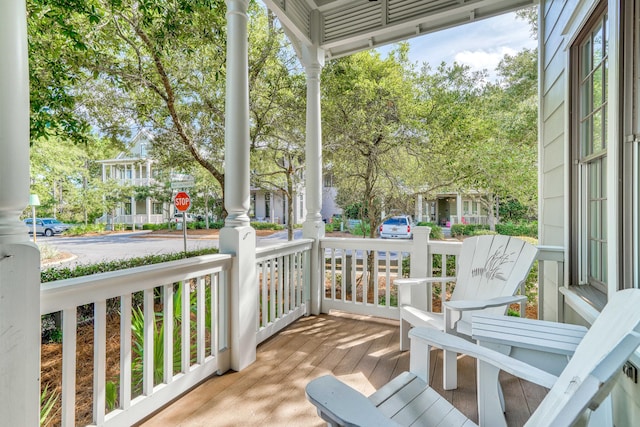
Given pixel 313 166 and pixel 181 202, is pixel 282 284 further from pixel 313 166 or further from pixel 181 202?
pixel 181 202

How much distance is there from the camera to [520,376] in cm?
106

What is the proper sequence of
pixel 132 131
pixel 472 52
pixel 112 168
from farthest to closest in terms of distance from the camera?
pixel 112 168, pixel 472 52, pixel 132 131

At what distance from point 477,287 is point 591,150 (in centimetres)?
116

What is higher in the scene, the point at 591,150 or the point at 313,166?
the point at 313,166

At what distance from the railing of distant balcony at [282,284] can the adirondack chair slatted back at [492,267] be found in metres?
1.50

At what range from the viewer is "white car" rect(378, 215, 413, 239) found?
20.5 feet

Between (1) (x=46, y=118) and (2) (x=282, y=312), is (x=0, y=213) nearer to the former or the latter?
(2) (x=282, y=312)

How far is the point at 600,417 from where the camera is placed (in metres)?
1.12

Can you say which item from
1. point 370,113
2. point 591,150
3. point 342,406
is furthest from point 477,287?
point 370,113

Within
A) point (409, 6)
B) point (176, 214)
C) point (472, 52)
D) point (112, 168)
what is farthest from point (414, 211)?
point (112, 168)

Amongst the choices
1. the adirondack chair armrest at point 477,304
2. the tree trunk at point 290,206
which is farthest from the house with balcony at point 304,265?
the tree trunk at point 290,206

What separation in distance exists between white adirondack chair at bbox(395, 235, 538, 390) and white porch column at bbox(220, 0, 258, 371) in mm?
1223

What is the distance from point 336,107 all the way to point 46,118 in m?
3.68

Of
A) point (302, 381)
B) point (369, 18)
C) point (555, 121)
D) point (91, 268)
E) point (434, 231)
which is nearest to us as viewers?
point (302, 381)
